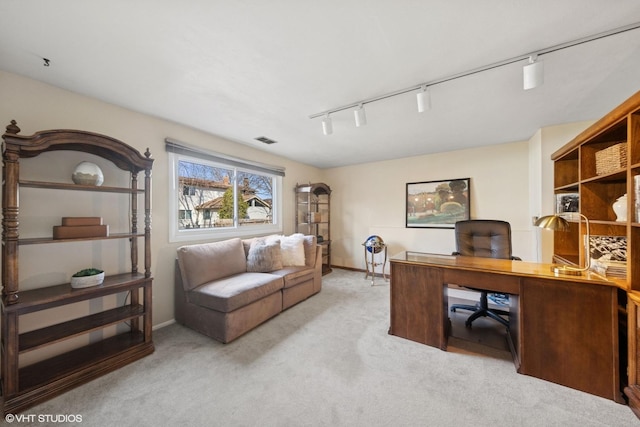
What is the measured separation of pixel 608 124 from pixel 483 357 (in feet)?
6.63

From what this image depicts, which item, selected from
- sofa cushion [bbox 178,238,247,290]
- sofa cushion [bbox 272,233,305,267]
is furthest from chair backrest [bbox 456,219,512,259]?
sofa cushion [bbox 178,238,247,290]

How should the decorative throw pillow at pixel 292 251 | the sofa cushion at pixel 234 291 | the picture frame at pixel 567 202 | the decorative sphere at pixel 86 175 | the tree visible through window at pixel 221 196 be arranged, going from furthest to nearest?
the decorative throw pillow at pixel 292 251
the tree visible through window at pixel 221 196
the picture frame at pixel 567 202
the sofa cushion at pixel 234 291
the decorative sphere at pixel 86 175

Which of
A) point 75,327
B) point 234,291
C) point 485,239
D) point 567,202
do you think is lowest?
point 75,327

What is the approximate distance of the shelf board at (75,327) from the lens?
1.62 metres

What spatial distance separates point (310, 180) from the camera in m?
5.11

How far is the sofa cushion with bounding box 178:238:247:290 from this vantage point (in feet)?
8.18

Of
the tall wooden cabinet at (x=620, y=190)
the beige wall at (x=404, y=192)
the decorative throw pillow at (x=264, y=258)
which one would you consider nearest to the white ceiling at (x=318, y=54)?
the tall wooden cabinet at (x=620, y=190)

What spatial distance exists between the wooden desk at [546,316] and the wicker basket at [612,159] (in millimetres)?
831

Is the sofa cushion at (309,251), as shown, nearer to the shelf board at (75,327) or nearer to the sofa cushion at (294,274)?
the sofa cushion at (294,274)

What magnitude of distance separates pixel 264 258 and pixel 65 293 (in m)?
1.78

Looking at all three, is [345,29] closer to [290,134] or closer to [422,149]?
[290,134]

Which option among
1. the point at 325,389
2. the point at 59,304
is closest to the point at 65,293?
the point at 59,304

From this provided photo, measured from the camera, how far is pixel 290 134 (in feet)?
10.3

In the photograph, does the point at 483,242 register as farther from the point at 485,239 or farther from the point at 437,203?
the point at 437,203
